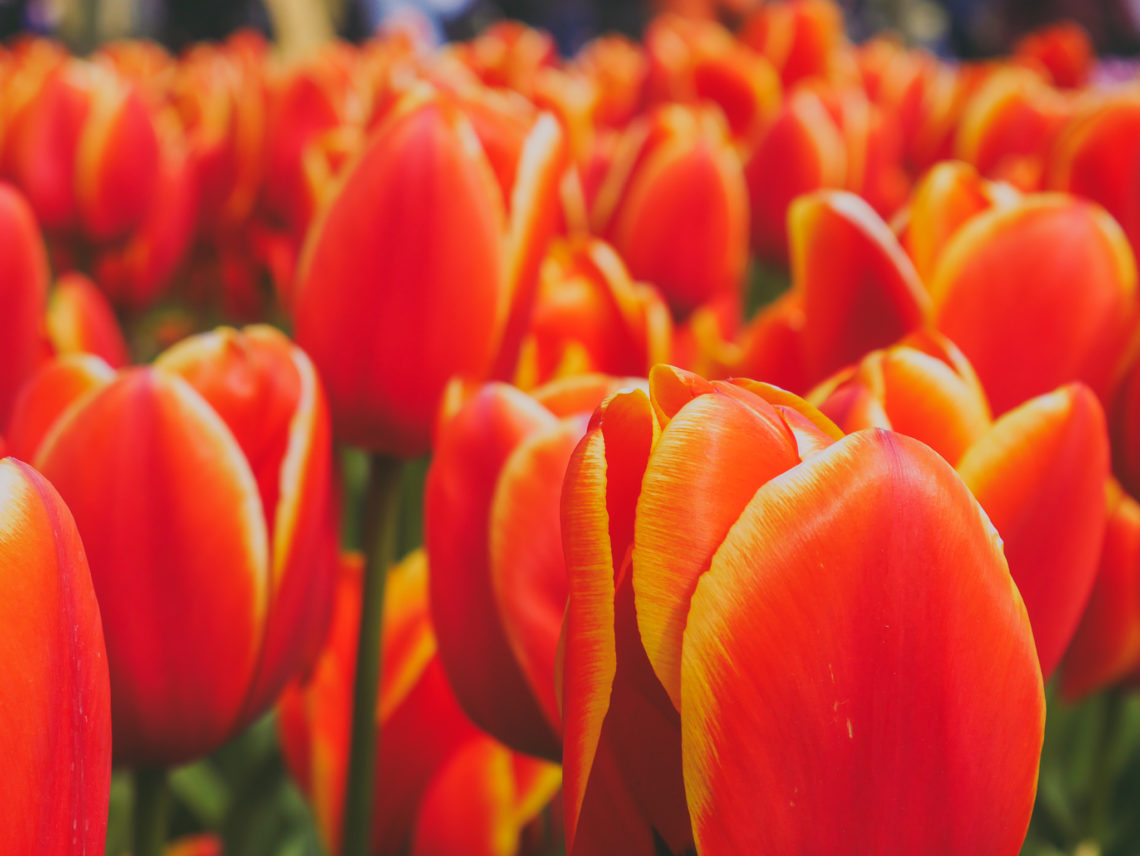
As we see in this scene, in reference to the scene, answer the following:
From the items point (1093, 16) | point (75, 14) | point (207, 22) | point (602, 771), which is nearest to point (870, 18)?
point (1093, 16)

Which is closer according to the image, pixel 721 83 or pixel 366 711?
pixel 366 711

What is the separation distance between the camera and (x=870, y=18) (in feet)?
23.3

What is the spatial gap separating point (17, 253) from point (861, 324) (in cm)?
38

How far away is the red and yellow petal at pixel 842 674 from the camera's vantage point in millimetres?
245

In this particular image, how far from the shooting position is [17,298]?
1.89 ft

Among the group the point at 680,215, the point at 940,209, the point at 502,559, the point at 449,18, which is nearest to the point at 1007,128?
the point at 680,215

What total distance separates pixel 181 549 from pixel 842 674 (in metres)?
0.21

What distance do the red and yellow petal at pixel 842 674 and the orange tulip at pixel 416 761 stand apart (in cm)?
26

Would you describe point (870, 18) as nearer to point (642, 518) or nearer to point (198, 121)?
point (198, 121)

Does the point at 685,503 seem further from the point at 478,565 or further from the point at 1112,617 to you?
the point at 1112,617

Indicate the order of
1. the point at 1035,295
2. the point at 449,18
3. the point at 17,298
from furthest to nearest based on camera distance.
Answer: the point at 449,18 → the point at 17,298 → the point at 1035,295

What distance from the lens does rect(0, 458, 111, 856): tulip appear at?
22cm

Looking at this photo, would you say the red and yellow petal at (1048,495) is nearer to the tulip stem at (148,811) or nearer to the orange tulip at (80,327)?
the tulip stem at (148,811)

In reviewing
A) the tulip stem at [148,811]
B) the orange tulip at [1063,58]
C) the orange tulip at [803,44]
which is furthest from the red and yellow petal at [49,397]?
the orange tulip at [1063,58]
